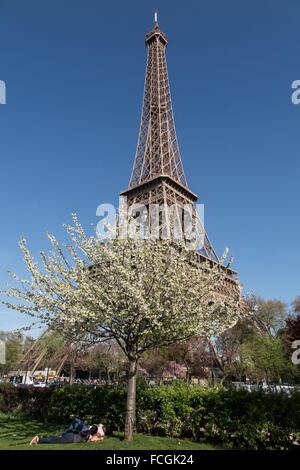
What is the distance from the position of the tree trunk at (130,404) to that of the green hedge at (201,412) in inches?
45.9

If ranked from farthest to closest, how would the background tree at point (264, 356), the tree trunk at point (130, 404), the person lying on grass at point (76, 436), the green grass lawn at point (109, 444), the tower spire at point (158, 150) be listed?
the tower spire at point (158, 150), the background tree at point (264, 356), the tree trunk at point (130, 404), the person lying on grass at point (76, 436), the green grass lawn at point (109, 444)

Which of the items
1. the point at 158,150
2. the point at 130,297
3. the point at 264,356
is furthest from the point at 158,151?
the point at 130,297

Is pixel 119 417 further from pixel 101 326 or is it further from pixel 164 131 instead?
pixel 164 131

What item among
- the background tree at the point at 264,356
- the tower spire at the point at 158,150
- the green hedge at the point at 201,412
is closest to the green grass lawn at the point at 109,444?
the green hedge at the point at 201,412

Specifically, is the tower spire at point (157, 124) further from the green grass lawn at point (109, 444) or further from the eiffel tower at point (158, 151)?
the green grass lawn at point (109, 444)

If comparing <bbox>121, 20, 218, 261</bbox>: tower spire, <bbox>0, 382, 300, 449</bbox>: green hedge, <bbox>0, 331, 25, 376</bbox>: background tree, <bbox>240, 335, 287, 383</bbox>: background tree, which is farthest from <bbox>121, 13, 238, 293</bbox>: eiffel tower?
<bbox>0, 331, 25, 376</bbox>: background tree

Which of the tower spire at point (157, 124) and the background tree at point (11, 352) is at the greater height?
the tower spire at point (157, 124)

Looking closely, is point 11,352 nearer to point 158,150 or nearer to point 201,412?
point 158,150

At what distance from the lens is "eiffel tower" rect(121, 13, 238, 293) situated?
180 feet

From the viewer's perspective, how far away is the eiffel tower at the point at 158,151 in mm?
54969

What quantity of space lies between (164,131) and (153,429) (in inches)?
2293

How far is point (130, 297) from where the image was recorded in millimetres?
11695

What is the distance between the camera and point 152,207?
5112 cm
